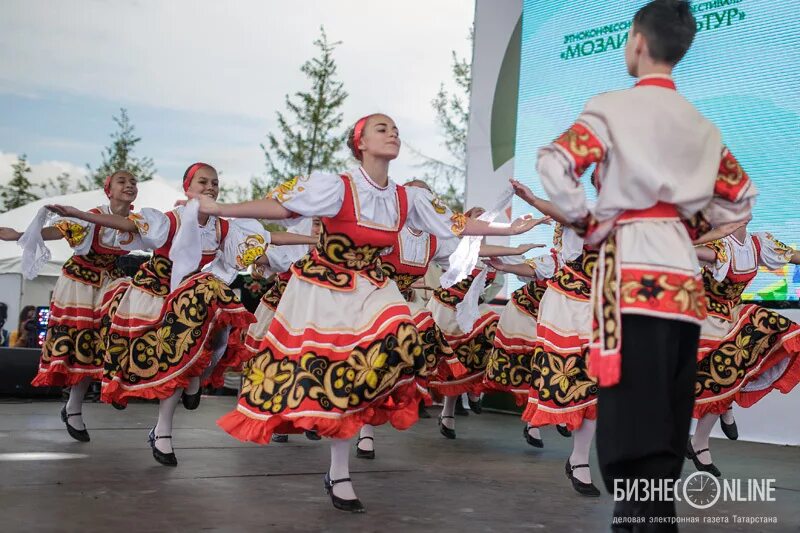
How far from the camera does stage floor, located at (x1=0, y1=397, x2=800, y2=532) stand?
334cm

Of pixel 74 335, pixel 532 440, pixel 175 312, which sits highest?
pixel 175 312

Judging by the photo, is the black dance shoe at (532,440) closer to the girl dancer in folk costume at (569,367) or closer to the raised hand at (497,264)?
the raised hand at (497,264)

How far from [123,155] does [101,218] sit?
1563 cm

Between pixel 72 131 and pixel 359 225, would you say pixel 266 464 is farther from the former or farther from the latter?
pixel 72 131

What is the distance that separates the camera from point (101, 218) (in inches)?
194

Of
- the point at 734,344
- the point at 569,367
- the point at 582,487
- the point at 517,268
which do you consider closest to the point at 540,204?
the point at 569,367

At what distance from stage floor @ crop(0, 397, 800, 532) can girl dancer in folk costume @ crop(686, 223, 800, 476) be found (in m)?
0.51

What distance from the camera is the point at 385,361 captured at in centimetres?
356

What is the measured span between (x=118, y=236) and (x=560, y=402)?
9.13 ft

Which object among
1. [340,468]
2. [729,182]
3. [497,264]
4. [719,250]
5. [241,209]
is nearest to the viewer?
[729,182]

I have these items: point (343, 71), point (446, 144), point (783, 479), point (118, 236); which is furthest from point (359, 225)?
point (446, 144)

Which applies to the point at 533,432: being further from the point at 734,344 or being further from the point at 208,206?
the point at 208,206

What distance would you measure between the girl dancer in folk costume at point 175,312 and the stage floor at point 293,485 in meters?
0.36

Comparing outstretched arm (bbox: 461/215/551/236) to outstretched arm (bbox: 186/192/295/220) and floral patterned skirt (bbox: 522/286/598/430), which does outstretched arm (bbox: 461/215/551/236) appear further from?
outstretched arm (bbox: 186/192/295/220)
